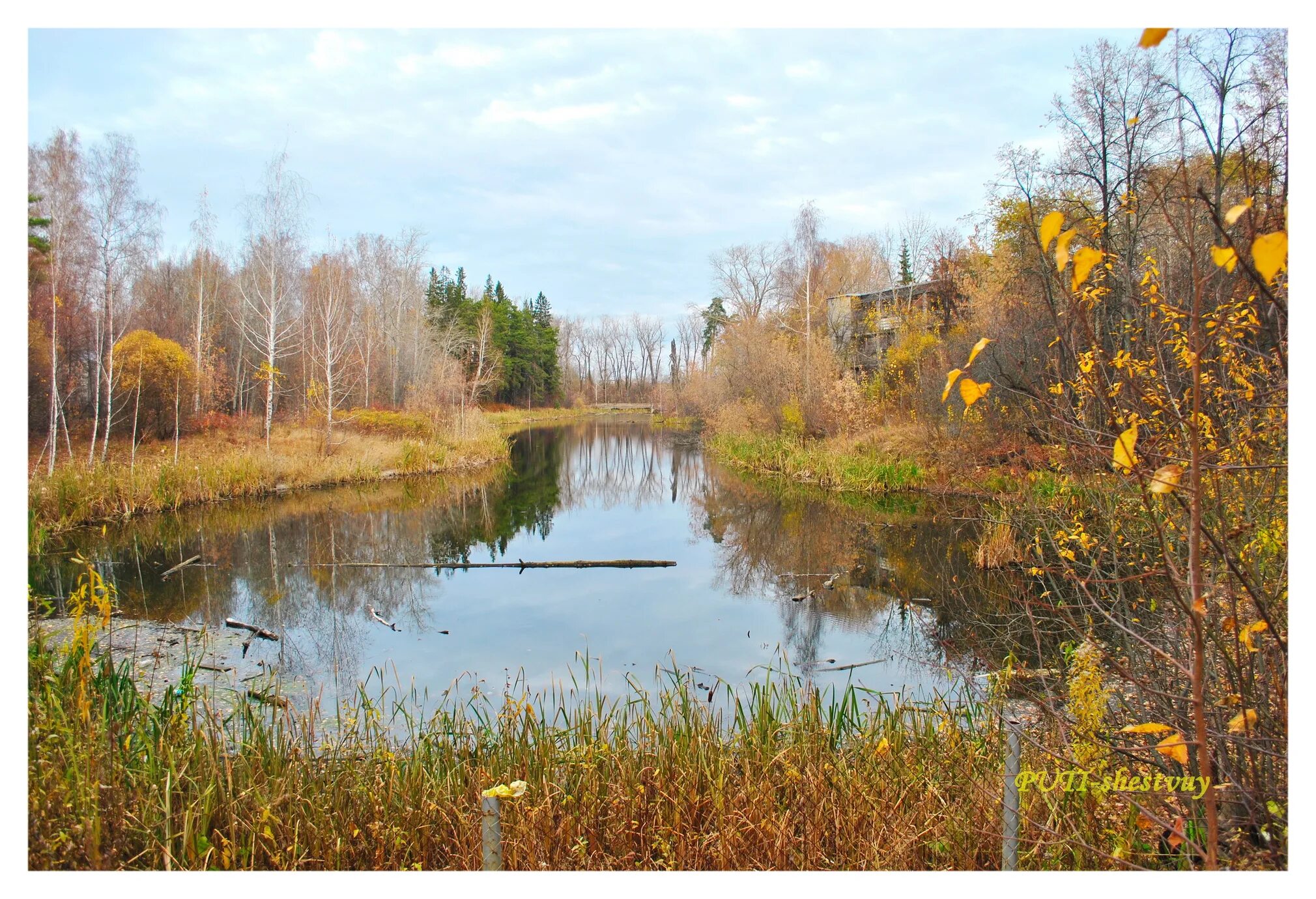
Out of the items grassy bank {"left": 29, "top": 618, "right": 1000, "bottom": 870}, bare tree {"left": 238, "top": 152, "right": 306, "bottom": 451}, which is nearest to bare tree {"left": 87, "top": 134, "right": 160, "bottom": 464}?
bare tree {"left": 238, "top": 152, "right": 306, "bottom": 451}

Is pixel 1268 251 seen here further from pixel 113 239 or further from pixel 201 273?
pixel 201 273

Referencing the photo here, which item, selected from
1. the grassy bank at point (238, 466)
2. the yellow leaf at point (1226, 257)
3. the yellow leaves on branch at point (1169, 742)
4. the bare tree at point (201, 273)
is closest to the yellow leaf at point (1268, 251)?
the yellow leaf at point (1226, 257)

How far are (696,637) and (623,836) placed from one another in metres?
3.61

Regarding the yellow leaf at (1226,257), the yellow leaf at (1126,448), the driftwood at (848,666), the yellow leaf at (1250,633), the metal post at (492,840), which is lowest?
the driftwood at (848,666)

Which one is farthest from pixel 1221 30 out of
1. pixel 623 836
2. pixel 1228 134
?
pixel 623 836

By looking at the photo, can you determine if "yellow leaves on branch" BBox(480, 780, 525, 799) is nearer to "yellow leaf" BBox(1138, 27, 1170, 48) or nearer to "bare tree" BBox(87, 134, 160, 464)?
"yellow leaf" BBox(1138, 27, 1170, 48)

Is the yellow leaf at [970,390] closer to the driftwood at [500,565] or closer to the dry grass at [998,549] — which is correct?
the dry grass at [998,549]

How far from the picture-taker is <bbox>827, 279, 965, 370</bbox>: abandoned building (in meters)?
15.1

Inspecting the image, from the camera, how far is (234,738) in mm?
2686

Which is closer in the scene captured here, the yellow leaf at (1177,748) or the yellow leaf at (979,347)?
the yellow leaf at (979,347)

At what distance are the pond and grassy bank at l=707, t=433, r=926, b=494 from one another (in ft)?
2.03

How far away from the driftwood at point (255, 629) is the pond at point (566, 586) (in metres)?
0.14

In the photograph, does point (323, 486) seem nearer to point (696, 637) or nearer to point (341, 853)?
point (696, 637)

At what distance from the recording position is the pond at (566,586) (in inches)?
211
